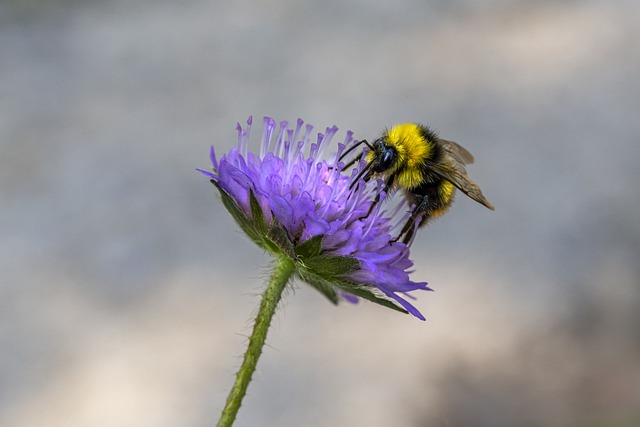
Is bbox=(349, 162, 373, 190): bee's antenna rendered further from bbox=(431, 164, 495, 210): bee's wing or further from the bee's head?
bbox=(431, 164, 495, 210): bee's wing

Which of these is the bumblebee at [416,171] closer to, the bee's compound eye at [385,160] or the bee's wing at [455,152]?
the bee's compound eye at [385,160]

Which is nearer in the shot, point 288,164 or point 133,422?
point 288,164

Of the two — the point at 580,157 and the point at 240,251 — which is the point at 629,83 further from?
the point at 240,251

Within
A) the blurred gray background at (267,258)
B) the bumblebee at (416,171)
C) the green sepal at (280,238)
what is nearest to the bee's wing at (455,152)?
the bumblebee at (416,171)

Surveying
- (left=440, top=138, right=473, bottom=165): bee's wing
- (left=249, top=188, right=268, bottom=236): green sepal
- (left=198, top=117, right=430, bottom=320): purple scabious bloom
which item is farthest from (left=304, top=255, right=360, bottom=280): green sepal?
(left=440, top=138, right=473, bottom=165): bee's wing

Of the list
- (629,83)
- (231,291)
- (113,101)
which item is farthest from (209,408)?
(629,83)

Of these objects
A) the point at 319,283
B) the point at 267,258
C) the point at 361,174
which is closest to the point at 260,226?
the point at 319,283
